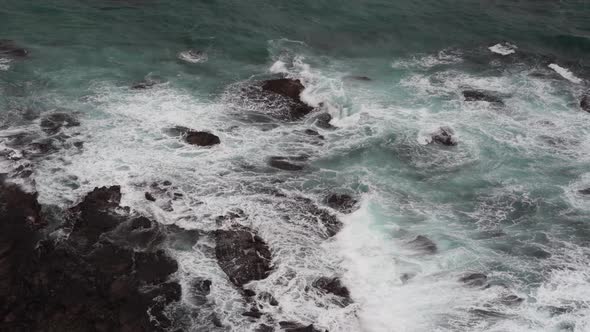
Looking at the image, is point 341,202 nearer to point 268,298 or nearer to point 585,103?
point 268,298

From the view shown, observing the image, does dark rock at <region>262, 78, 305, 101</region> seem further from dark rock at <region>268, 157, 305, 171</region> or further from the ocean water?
dark rock at <region>268, 157, 305, 171</region>

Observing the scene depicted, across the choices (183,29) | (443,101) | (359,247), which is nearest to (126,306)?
(359,247)

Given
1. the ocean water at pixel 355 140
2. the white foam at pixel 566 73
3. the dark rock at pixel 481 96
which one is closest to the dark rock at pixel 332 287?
the ocean water at pixel 355 140

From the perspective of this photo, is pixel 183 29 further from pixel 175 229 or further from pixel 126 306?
pixel 126 306

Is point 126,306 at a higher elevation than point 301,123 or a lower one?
lower

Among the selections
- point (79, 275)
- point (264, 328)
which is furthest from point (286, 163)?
point (79, 275)

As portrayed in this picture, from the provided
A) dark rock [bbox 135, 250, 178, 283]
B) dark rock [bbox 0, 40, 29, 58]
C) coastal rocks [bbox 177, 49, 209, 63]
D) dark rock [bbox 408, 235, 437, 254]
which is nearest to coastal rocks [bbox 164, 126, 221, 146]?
dark rock [bbox 135, 250, 178, 283]

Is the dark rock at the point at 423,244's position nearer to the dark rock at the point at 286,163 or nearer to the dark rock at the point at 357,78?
the dark rock at the point at 286,163
